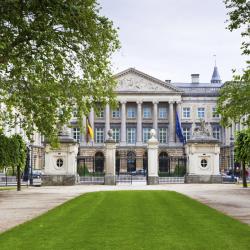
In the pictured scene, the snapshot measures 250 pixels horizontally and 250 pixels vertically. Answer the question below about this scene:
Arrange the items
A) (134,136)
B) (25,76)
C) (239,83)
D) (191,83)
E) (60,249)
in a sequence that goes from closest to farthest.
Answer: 1. (60,249)
2. (239,83)
3. (25,76)
4. (134,136)
5. (191,83)

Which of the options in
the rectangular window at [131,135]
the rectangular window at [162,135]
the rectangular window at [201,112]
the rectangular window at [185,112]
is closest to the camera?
the rectangular window at [131,135]

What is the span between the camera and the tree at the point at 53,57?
65.8 ft

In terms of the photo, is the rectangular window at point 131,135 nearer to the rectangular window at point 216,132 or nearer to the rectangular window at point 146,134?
the rectangular window at point 146,134

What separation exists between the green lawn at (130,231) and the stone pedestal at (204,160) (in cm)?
2501

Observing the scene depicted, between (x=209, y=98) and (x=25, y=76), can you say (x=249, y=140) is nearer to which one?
(x=25, y=76)

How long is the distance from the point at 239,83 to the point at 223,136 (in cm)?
7912

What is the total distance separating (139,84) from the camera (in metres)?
102

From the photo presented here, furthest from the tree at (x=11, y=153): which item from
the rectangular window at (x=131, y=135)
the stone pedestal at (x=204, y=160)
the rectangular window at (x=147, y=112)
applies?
the rectangular window at (x=147, y=112)

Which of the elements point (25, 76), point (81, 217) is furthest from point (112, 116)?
point (81, 217)

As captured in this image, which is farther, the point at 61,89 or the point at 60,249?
the point at 61,89

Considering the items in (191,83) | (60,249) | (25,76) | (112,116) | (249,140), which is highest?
(191,83)

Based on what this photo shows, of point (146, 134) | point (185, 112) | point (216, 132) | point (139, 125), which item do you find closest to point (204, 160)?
point (139, 125)

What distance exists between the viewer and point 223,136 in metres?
102

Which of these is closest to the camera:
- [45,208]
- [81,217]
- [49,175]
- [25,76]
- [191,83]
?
[81,217]
